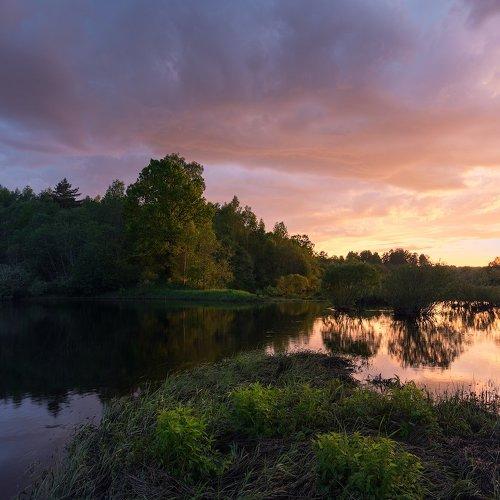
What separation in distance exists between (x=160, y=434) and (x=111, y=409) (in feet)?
18.6

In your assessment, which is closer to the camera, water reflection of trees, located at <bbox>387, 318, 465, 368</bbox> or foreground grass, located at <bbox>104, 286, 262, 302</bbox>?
water reflection of trees, located at <bbox>387, 318, 465, 368</bbox>

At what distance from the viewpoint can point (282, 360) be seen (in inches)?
884

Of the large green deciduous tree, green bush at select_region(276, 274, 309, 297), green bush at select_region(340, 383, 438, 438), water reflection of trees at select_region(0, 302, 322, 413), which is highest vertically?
the large green deciduous tree

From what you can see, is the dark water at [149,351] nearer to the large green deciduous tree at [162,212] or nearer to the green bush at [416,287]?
the green bush at [416,287]

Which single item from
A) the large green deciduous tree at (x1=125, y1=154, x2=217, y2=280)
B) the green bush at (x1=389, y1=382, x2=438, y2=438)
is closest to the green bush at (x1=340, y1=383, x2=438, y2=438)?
the green bush at (x1=389, y1=382, x2=438, y2=438)

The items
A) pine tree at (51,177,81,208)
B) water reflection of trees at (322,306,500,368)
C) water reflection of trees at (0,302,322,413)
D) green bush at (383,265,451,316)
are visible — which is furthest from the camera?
pine tree at (51,177,81,208)

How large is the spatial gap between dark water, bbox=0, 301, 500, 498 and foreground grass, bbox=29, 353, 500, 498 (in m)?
2.64

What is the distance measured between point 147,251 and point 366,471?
271 feet

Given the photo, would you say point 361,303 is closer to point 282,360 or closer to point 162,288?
point 162,288

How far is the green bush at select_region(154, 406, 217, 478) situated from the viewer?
9680 millimetres

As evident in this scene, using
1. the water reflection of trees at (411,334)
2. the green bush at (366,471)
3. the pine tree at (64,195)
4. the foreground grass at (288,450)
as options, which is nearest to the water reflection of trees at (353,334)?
the water reflection of trees at (411,334)

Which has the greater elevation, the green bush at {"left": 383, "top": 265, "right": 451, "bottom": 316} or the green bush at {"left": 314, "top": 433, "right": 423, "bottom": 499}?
the green bush at {"left": 383, "top": 265, "right": 451, "bottom": 316}

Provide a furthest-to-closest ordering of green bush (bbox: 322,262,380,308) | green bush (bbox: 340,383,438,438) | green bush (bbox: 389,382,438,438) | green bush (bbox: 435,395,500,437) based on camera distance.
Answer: green bush (bbox: 322,262,380,308) → green bush (bbox: 435,395,500,437) → green bush (bbox: 340,383,438,438) → green bush (bbox: 389,382,438,438)

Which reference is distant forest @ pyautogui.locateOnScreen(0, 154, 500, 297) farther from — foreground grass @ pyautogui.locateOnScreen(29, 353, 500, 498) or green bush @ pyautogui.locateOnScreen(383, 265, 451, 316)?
foreground grass @ pyautogui.locateOnScreen(29, 353, 500, 498)
